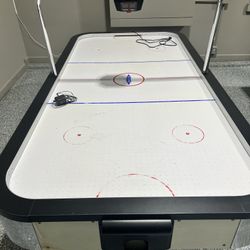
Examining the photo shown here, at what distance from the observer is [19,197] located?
72cm

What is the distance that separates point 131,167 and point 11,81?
2.35 meters

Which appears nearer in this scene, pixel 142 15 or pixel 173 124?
pixel 173 124

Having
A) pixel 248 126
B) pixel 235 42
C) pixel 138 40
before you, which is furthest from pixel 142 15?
pixel 248 126

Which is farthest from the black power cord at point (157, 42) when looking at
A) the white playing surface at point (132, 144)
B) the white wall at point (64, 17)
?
the white wall at point (64, 17)

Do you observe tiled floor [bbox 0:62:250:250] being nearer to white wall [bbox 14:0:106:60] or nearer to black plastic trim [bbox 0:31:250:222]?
white wall [bbox 14:0:106:60]

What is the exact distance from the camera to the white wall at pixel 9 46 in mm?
2617

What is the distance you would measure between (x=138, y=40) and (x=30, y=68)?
1742mm

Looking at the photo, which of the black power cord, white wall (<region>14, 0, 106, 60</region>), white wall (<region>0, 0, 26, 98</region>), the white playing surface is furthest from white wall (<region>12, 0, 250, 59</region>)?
the white playing surface

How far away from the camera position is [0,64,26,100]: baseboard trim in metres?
2.60

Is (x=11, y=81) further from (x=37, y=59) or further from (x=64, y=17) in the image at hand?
(x=64, y=17)

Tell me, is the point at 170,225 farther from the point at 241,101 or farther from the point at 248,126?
the point at 241,101

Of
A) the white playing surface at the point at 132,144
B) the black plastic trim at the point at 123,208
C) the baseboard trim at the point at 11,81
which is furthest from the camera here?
the baseboard trim at the point at 11,81

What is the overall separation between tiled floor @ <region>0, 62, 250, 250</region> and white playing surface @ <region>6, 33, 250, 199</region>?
102cm

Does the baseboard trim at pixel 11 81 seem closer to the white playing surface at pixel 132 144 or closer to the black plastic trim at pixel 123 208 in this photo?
the white playing surface at pixel 132 144
